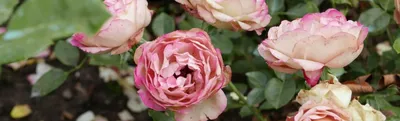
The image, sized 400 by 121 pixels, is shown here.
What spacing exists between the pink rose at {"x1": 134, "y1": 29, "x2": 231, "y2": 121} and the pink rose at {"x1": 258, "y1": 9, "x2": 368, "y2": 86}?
7cm

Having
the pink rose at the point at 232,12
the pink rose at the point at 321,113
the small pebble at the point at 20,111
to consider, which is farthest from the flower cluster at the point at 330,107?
the small pebble at the point at 20,111

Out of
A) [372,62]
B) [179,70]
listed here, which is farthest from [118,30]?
[372,62]

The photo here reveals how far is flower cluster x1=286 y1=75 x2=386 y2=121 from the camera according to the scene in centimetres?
72

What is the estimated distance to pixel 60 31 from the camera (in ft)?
1.56

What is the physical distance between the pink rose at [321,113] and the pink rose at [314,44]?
44mm

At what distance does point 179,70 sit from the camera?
76 cm

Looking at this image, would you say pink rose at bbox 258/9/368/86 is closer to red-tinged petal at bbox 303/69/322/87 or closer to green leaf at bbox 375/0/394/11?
red-tinged petal at bbox 303/69/322/87

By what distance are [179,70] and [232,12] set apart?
0.10m

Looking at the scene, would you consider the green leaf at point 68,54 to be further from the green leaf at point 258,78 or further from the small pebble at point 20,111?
the green leaf at point 258,78

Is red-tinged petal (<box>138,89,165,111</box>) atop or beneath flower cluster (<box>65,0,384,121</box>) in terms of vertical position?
beneath

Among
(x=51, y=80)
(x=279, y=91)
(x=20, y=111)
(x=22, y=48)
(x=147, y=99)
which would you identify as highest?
(x=22, y=48)

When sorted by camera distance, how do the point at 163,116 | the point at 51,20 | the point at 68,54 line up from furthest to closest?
the point at 68,54
the point at 163,116
the point at 51,20

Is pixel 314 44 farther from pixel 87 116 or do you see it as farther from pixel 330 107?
pixel 87 116

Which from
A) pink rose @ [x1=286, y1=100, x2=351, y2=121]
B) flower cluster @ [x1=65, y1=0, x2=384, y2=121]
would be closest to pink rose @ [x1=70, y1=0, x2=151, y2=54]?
flower cluster @ [x1=65, y1=0, x2=384, y2=121]
